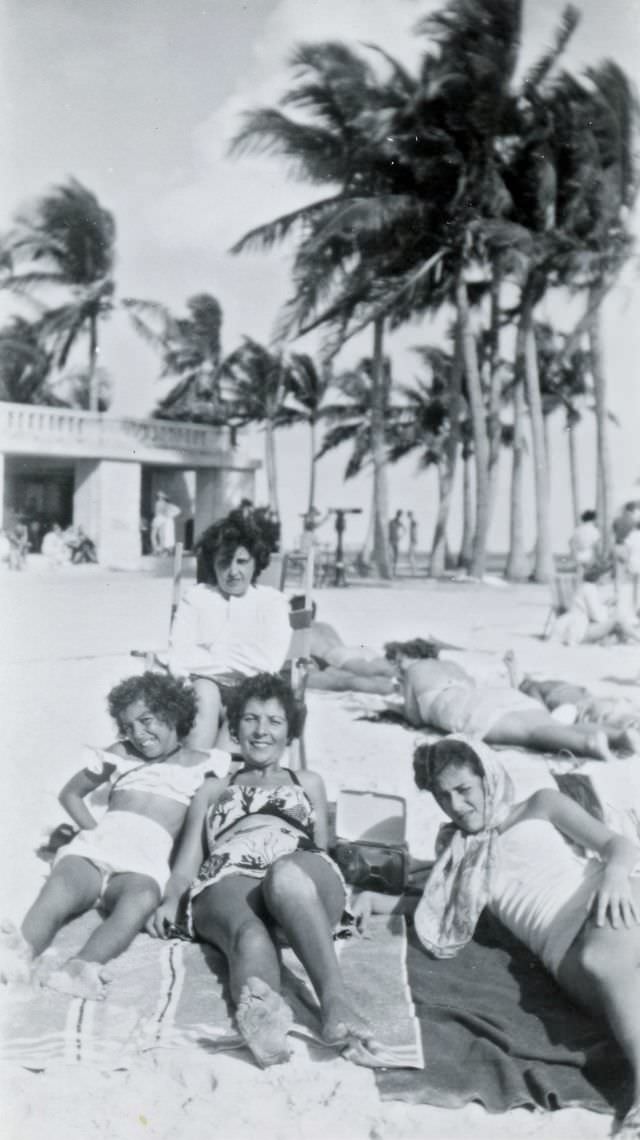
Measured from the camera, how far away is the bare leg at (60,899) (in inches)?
103

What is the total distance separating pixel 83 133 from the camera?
5.12m

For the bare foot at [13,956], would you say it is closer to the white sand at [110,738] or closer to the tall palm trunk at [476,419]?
the white sand at [110,738]

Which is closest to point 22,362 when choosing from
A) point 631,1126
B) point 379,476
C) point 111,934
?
point 379,476

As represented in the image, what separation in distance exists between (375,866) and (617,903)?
0.95 metres

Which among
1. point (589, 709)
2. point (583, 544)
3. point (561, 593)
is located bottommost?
point (589, 709)

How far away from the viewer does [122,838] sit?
2.87 m

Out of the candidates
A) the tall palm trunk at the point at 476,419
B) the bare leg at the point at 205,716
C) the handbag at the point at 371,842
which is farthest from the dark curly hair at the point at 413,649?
the tall palm trunk at the point at 476,419

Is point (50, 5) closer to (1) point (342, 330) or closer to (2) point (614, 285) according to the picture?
(1) point (342, 330)

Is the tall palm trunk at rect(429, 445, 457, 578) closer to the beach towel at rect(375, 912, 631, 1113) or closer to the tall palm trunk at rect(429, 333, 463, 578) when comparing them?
the tall palm trunk at rect(429, 333, 463, 578)

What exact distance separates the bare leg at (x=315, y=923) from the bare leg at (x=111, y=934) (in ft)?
1.19

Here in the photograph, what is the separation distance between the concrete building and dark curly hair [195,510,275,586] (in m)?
13.4

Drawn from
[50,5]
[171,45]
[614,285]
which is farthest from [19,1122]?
[614,285]

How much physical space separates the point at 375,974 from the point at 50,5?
10.2 feet

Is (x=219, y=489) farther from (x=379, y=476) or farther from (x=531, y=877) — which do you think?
(x=531, y=877)
